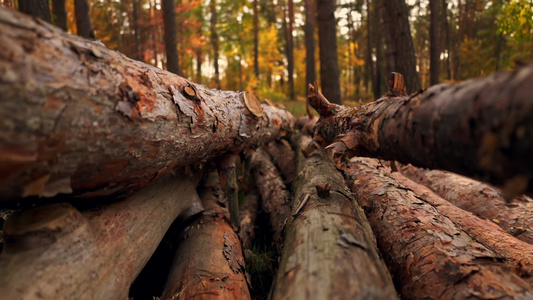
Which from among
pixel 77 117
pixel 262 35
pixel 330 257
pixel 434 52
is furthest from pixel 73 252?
pixel 262 35

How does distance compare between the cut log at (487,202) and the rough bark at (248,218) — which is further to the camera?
the rough bark at (248,218)

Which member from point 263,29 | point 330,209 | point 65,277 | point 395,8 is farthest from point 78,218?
point 263,29

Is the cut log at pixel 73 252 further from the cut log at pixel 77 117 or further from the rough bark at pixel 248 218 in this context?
the rough bark at pixel 248 218

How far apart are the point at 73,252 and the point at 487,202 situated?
3339mm

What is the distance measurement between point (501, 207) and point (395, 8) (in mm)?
5359

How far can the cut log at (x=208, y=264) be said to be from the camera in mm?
1707

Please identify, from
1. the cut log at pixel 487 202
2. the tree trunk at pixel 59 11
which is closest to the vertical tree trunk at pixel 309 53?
the tree trunk at pixel 59 11

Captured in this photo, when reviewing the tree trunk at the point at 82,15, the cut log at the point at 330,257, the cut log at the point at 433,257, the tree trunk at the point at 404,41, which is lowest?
the cut log at the point at 433,257

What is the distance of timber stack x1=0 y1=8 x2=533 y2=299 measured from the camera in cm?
100

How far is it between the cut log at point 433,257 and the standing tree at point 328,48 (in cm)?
605

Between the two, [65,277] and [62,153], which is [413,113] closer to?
[62,153]

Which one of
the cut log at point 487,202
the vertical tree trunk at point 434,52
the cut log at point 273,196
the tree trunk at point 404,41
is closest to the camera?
the cut log at point 487,202

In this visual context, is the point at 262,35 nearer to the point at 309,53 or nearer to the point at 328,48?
the point at 309,53

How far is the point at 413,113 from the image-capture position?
1327mm
